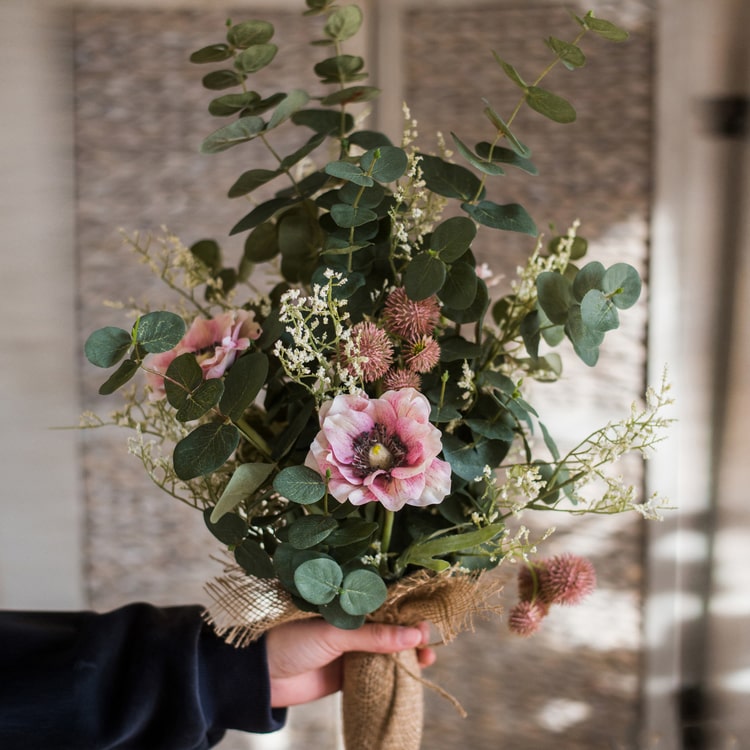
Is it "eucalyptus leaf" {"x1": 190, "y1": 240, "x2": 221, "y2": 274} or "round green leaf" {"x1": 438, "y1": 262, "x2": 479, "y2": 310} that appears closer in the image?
"round green leaf" {"x1": 438, "y1": 262, "x2": 479, "y2": 310}

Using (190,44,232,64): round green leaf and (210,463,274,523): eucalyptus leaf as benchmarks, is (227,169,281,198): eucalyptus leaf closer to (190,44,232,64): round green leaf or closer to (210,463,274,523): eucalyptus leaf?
(190,44,232,64): round green leaf

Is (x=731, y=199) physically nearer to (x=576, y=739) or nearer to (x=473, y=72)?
(x=473, y=72)

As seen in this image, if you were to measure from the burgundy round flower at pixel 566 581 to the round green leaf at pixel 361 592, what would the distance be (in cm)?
27

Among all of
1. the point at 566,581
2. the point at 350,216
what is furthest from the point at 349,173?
the point at 566,581

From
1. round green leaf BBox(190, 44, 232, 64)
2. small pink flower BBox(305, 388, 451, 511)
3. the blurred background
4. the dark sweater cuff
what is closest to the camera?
small pink flower BBox(305, 388, 451, 511)

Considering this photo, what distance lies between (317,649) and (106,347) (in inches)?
20.2

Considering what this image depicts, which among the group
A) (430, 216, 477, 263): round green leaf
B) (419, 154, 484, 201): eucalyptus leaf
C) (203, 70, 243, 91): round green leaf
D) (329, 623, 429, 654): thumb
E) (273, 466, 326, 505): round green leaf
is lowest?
(329, 623, 429, 654): thumb

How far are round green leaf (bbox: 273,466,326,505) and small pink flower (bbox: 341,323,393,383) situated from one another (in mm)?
115

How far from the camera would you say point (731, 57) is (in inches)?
67.1

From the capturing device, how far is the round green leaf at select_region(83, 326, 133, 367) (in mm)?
721

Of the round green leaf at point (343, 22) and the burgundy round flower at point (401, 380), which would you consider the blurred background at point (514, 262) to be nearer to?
the round green leaf at point (343, 22)

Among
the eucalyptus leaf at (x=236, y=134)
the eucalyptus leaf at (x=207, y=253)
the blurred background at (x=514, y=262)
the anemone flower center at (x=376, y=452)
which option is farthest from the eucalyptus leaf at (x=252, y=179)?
the blurred background at (x=514, y=262)

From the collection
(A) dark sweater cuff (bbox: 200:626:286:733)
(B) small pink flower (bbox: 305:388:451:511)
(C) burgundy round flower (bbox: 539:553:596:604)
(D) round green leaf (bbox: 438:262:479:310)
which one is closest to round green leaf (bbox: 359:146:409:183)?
(D) round green leaf (bbox: 438:262:479:310)

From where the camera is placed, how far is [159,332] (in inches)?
28.7
